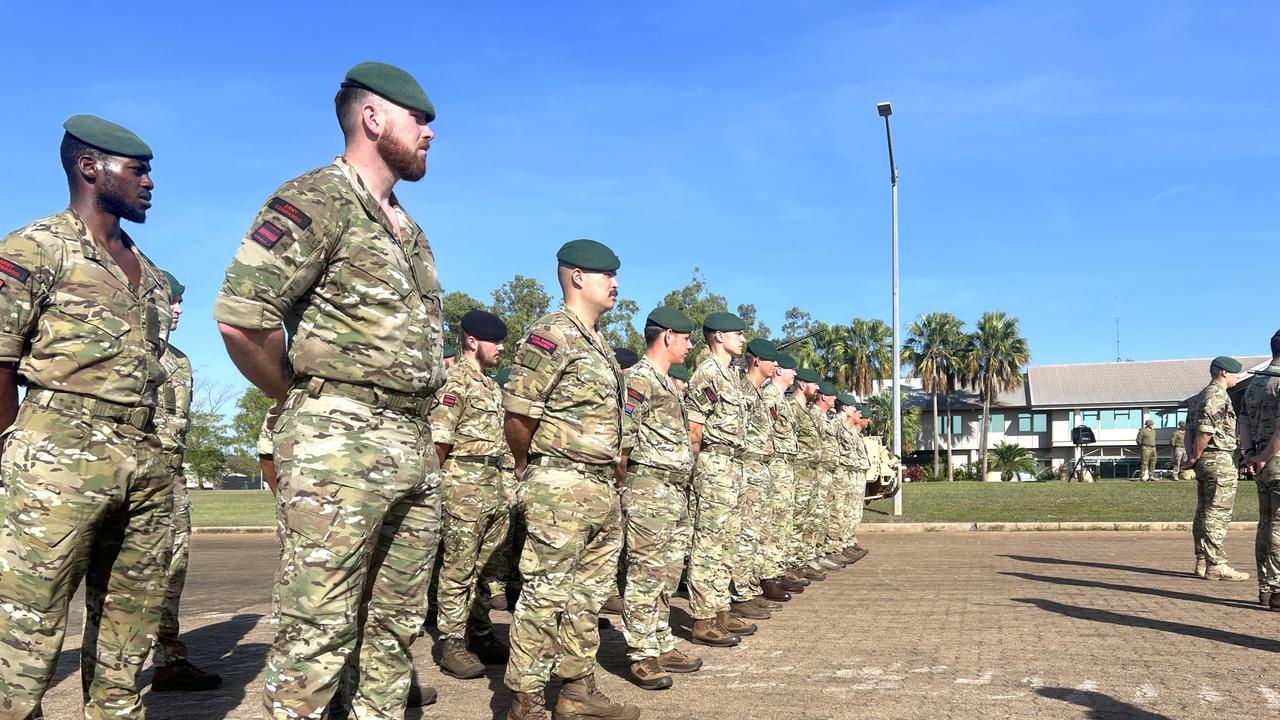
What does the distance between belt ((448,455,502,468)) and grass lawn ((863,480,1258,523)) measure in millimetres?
12783

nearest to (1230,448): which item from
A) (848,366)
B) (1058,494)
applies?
(1058,494)

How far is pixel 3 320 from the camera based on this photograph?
3.70m

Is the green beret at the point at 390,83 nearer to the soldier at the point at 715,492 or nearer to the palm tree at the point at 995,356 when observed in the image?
the soldier at the point at 715,492

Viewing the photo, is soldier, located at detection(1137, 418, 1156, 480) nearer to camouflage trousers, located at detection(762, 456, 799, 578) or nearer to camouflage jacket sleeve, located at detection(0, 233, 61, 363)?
camouflage trousers, located at detection(762, 456, 799, 578)

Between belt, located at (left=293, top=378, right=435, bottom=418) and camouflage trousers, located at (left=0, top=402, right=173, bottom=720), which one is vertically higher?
belt, located at (left=293, top=378, right=435, bottom=418)

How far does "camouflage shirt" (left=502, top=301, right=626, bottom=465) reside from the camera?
4.84m

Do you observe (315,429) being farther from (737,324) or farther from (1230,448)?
(1230,448)

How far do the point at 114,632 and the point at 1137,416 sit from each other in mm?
60830

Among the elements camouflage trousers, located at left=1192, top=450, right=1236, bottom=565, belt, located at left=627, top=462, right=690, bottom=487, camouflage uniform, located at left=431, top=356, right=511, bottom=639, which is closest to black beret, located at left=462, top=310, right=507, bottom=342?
camouflage uniform, located at left=431, top=356, right=511, bottom=639

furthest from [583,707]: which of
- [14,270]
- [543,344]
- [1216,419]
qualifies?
[1216,419]

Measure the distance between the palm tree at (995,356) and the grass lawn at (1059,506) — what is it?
28975 mm

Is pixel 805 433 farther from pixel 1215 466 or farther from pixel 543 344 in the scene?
pixel 543 344

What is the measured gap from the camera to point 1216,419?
10039 mm

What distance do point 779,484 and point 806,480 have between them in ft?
6.12
